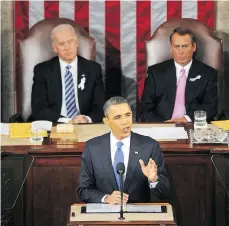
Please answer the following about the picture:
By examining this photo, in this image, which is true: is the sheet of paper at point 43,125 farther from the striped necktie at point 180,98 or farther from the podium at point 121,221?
the podium at point 121,221

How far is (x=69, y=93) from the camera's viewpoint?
7.13 m

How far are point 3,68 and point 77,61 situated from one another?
42.7 inches

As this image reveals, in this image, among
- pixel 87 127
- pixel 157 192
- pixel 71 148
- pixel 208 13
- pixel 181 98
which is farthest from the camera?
pixel 208 13

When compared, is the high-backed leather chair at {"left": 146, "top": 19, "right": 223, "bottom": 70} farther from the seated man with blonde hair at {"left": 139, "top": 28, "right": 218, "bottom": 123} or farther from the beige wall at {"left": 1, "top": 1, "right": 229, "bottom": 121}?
the beige wall at {"left": 1, "top": 1, "right": 229, "bottom": 121}

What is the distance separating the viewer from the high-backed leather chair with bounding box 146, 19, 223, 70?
7090 mm

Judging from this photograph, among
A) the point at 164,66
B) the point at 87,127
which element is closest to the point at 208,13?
the point at 164,66

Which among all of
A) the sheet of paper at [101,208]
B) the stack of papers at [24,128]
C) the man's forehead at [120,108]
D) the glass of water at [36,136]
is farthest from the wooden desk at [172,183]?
the sheet of paper at [101,208]

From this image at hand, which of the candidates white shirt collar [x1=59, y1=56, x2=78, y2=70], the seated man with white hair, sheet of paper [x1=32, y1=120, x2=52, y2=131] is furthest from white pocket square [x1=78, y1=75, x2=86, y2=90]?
sheet of paper [x1=32, y1=120, x2=52, y2=131]

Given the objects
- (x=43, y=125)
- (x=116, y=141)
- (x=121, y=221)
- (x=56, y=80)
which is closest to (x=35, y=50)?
(x=56, y=80)

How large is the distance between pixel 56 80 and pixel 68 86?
117 millimetres

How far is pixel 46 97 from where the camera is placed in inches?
278

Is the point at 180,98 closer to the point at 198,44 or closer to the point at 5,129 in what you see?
the point at 198,44

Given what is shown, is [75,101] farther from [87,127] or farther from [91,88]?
[87,127]

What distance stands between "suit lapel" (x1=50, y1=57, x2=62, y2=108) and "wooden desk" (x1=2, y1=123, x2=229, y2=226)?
1.44 m
